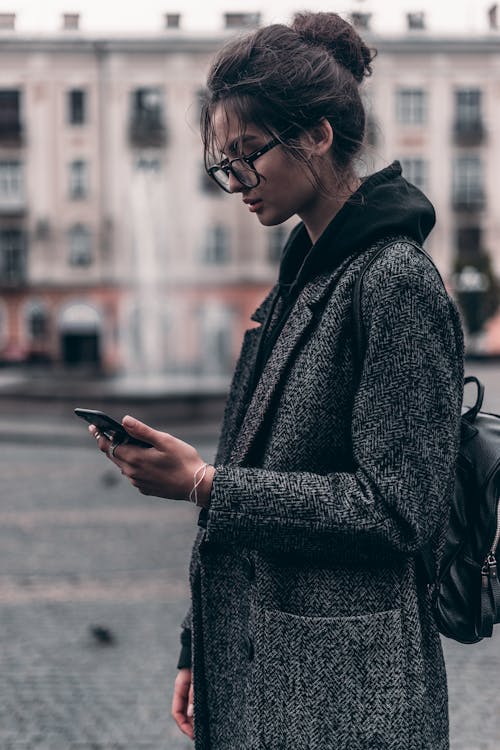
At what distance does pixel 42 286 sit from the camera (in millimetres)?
41250

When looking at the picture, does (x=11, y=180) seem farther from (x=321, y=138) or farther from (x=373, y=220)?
(x=373, y=220)

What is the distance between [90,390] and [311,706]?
15440mm

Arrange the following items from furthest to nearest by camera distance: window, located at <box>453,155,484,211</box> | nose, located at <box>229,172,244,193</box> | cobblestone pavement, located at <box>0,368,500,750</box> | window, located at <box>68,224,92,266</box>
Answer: window, located at <box>453,155,484,211</box> → window, located at <box>68,224,92,266</box> → cobblestone pavement, located at <box>0,368,500,750</box> → nose, located at <box>229,172,244,193</box>

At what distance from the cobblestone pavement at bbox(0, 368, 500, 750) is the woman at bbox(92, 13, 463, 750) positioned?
2.47m

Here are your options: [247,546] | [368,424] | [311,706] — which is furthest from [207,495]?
[311,706]

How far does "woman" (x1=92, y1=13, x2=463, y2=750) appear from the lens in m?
1.42

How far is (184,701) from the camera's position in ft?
6.48

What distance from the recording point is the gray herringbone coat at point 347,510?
142 centimetres

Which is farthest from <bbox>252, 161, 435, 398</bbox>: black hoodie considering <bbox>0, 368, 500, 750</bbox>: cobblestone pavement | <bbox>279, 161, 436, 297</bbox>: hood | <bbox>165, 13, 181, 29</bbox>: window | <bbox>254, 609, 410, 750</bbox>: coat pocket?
<bbox>165, 13, 181, 29</bbox>: window

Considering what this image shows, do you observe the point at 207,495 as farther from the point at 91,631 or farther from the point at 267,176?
the point at 91,631

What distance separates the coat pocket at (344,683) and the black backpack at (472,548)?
159 millimetres

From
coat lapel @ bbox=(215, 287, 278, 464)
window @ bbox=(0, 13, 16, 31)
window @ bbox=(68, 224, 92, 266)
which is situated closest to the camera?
coat lapel @ bbox=(215, 287, 278, 464)

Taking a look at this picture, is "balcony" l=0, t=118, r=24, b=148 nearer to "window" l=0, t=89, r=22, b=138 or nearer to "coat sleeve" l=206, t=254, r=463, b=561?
"window" l=0, t=89, r=22, b=138

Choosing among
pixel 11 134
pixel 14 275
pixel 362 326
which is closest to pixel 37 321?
pixel 14 275
